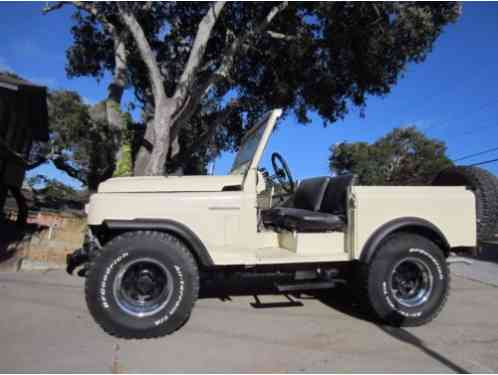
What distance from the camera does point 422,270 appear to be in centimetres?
366

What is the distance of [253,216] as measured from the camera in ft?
11.4

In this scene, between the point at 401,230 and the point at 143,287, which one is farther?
the point at 401,230

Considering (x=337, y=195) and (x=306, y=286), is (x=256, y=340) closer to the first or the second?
(x=306, y=286)

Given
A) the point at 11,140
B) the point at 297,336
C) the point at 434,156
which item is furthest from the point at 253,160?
the point at 434,156

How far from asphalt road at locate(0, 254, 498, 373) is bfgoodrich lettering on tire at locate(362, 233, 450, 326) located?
162mm

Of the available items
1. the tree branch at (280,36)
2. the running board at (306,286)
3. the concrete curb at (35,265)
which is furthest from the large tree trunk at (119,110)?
the running board at (306,286)

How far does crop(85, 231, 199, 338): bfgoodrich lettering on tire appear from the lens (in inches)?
121

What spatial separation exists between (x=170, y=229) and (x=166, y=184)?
0.53 m

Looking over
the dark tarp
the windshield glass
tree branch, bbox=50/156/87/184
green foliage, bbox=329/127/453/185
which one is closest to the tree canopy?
the dark tarp

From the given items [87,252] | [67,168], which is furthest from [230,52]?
[67,168]

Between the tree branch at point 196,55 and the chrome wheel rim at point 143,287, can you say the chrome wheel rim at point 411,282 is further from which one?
the tree branch at point 196,55

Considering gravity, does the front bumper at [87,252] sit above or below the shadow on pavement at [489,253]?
above

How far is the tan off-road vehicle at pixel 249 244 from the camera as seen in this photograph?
3172 millimetres

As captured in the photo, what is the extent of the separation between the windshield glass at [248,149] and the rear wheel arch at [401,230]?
151 cm
